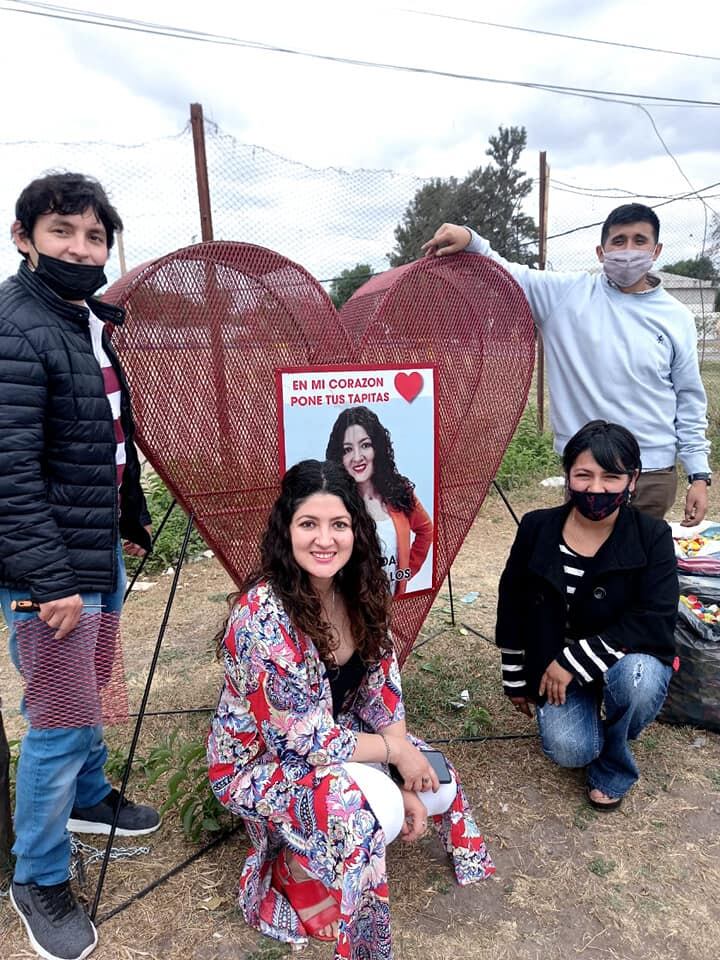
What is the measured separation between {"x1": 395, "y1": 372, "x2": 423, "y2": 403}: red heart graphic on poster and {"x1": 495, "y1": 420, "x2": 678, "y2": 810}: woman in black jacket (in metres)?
0.60

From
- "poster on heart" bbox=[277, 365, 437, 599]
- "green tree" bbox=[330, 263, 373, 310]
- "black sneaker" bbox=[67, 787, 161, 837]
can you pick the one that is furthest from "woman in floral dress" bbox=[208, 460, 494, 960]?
"green tree" bbox=[330, 263, 373, 310]

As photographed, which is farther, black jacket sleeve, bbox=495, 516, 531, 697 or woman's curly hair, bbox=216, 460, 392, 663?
black jacket sleeve, bbox=495, 516, 531, 697

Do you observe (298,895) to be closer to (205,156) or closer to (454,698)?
(454,698)

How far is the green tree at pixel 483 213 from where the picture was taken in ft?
27.2

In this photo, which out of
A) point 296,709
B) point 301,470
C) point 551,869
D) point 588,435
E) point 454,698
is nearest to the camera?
point 296,709

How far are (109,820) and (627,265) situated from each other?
2815 millimetres

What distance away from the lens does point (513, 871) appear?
2.27 m

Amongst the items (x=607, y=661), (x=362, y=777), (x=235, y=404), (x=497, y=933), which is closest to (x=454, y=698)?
(x=607, y=661)

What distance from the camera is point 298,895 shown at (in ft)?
6.70

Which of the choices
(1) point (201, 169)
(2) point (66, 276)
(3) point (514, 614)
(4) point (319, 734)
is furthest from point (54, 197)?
(1) point (201, 169)

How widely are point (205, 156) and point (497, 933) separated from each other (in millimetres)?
4336

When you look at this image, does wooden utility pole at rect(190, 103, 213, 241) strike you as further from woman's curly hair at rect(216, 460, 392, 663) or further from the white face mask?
woman's curly hair at rect(216, 460, 392, 663)

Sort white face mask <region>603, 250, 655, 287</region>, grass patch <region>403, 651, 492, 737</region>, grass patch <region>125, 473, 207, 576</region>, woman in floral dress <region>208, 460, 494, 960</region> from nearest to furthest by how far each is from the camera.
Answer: woman in floral dress <region>208, 460, 494, 960</region>
white face mask <region>603, 250, 655, 287</region>
grass patch <region>403, 651, 492, 737</region>
grass patch <region>125, 473, 207, 576</region>

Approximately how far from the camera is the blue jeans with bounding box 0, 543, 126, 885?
1.89 m
